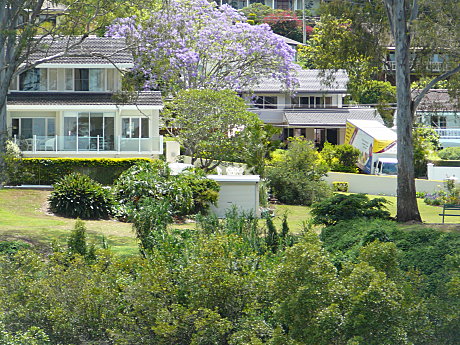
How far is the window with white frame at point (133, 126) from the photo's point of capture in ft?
136

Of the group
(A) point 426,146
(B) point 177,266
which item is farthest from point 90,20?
(A) point 426,146

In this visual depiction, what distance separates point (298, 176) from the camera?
115 ft

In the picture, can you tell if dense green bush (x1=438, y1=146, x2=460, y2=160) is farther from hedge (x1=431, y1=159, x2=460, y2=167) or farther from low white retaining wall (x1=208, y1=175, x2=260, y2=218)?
low white retaining wall (x1=208, y1=175, x2=260, y2=218)

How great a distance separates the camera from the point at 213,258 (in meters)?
11.4

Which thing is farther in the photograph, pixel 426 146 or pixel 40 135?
pixel 426 146

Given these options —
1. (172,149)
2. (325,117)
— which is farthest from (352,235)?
(325,117)

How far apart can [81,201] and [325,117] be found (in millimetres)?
38137

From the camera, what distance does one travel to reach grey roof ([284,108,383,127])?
2398 inches

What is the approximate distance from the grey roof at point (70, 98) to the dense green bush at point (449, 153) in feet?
65.6

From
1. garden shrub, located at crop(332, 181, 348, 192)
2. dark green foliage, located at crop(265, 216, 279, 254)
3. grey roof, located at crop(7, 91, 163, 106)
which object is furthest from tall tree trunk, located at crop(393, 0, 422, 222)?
grey roof, located at crop(7, 91, 163, 106)

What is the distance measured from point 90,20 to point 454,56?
11.7 meters

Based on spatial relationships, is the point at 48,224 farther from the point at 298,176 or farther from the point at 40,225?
the point at 298,176

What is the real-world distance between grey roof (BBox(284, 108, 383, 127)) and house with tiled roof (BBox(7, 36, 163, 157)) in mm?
21230

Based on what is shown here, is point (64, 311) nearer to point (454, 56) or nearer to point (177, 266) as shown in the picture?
point (177, 266)
